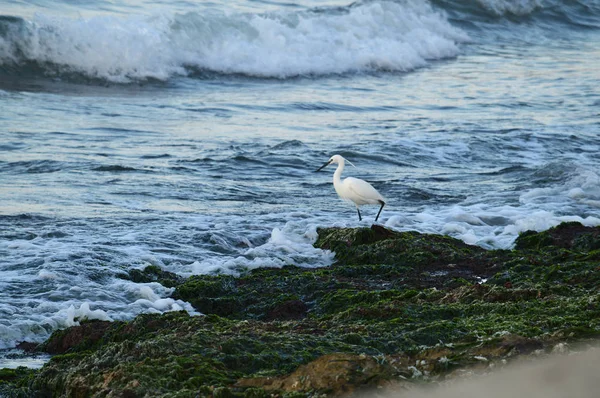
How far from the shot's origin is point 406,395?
2756 mm

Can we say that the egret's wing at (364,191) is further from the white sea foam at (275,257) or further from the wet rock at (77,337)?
the wet rock at (77,337)

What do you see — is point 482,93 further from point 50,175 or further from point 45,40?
point 50,175

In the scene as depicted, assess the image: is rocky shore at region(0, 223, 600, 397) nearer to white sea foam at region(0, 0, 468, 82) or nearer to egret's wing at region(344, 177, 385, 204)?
→ egret's wing at region(344, 177, 385, 204)

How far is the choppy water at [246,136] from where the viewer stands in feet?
22.4

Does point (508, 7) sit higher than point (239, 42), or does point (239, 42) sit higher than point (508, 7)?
point (508, 7)

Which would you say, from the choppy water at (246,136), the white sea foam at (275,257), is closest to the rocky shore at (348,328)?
the white sea foam at (275,257)

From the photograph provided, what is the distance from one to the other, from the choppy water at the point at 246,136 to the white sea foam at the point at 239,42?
0.05 metres

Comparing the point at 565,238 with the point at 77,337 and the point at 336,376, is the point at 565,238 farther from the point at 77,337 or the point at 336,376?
the point at 336,376

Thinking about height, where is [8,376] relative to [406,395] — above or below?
below

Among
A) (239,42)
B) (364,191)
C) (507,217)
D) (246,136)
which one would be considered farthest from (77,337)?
(239,42)

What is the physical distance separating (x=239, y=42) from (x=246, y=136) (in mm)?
8300

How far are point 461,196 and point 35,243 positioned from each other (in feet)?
15.6

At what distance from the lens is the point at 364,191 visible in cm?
827

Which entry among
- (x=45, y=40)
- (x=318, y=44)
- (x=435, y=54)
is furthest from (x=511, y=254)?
(x=435, y=54)
